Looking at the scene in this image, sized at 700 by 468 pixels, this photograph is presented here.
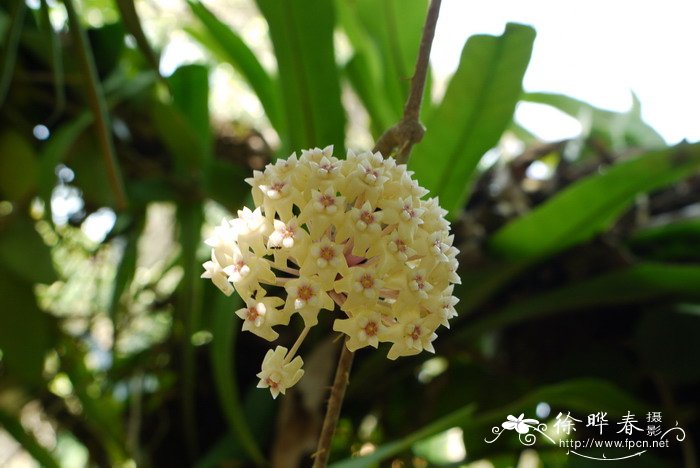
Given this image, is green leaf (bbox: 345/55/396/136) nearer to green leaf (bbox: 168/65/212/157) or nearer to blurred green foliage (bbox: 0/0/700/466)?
blurred green foliage (bbox: 0/0/700/466)

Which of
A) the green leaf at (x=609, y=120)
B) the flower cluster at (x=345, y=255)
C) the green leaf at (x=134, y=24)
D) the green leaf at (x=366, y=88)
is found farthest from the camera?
the green leaf at (x=609, y=120)

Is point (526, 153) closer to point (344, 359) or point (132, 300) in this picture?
point (132, 300)

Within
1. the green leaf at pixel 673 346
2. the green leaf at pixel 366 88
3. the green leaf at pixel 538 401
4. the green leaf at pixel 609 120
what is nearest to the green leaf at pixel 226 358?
the green leaf at pixel 538 401

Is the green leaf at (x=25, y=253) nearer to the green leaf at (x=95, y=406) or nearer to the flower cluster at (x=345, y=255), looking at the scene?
the green leaf at (x=95, y=406)

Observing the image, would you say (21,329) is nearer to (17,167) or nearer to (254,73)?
(17,167)

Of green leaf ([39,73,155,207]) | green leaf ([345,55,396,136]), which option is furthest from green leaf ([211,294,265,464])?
green leaf ([345,55,396,136])

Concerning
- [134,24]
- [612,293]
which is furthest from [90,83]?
[612,293]

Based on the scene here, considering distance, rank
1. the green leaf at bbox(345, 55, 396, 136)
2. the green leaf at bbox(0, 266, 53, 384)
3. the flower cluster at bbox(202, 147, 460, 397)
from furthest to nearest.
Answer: the green leaf at bbox(345, 55, 396, 136)
the green leaf at bbox(0, 266, 53, 384)
the flower cluster at bbox(202, 147, 460, 397)
